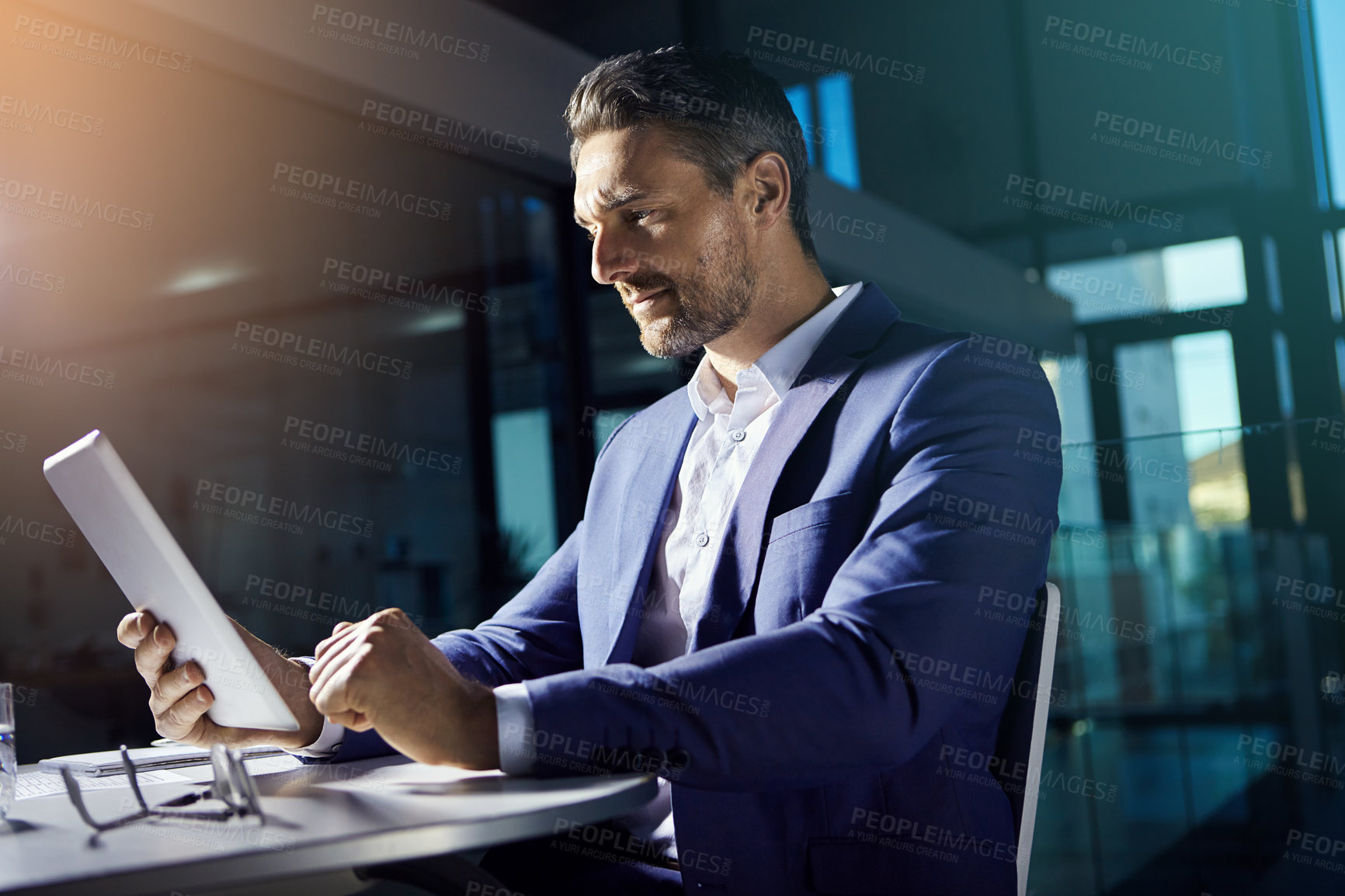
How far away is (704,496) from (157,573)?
85 centimetres

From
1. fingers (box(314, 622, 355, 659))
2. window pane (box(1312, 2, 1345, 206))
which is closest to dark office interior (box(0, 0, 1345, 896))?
window pane (box(1312, 2, 1345, 206))

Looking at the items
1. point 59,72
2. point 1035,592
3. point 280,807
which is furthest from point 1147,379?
point 59,72

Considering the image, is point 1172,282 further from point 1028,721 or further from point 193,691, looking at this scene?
point 193,691

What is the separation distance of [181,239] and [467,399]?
153cm

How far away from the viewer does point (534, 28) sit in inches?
200

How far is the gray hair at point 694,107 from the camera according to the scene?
175 cm

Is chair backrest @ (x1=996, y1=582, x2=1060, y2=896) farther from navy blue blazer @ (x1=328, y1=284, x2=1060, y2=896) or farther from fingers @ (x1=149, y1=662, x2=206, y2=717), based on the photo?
fingers @ (x1=149, y1=662, x2=206, y2=717)

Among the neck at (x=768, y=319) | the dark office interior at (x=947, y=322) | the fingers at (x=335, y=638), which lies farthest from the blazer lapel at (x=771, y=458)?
the dark office interior at (x=947, y=322)

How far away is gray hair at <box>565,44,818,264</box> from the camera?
1.75 meters

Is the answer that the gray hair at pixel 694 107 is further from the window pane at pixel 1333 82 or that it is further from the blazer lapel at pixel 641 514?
the window pane at pixel 1333 82

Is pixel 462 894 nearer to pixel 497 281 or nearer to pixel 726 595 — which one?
pixel 726 595

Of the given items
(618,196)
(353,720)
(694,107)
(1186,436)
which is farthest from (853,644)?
(1186,436)

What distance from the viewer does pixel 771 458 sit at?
154cm

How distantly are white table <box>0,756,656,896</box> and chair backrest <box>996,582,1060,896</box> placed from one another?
557 mm
